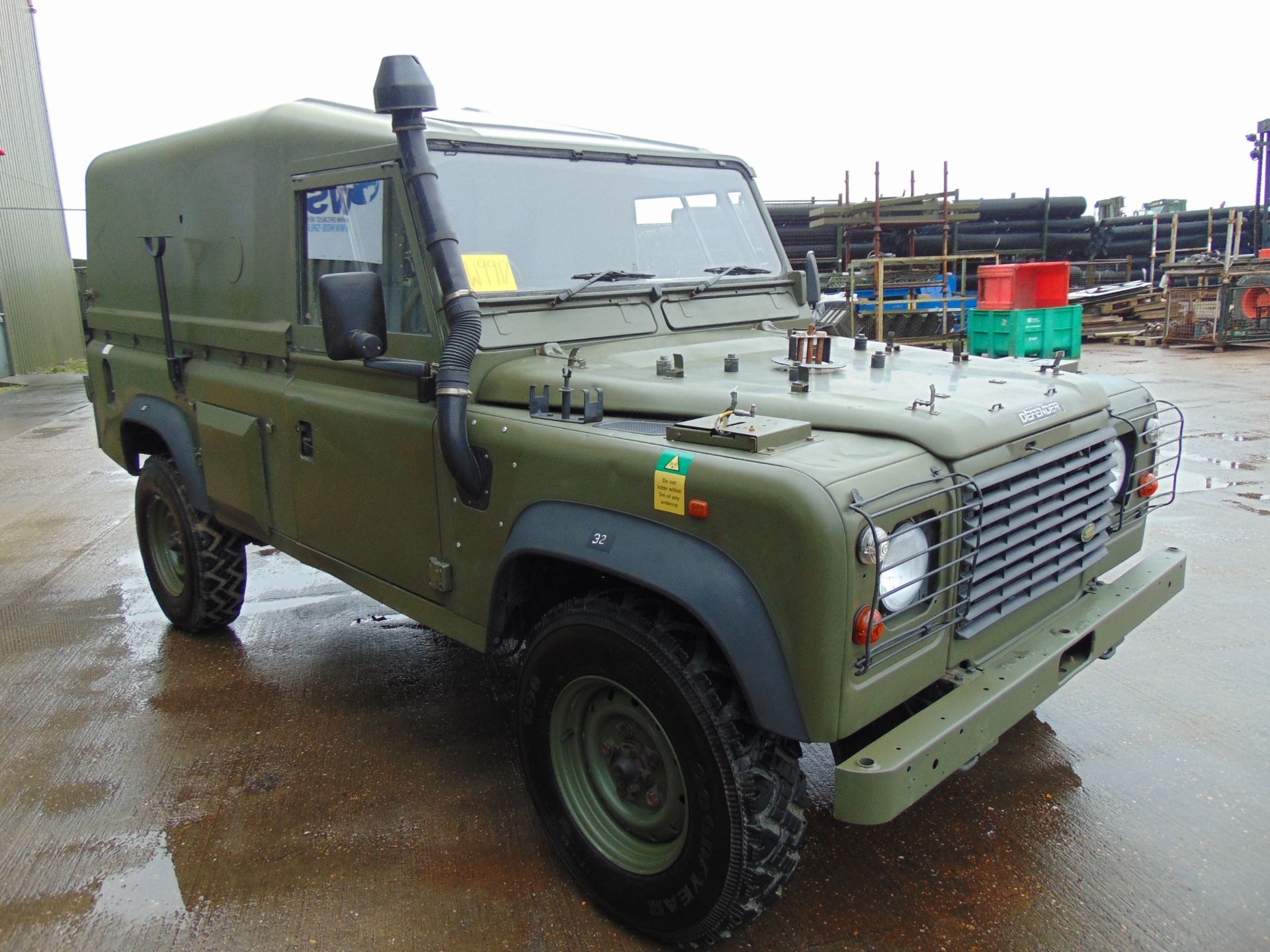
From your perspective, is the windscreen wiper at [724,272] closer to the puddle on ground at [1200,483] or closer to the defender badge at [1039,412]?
the defender badge at [1039,412]

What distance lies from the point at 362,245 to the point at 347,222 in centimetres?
14

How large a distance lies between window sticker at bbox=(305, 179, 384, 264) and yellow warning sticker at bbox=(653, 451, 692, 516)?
4.84 ft

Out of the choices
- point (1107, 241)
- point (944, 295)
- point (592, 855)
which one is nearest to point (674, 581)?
point (592, 855)

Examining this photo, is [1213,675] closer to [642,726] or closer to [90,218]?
[642,726]

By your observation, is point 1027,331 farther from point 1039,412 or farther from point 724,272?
point 1039,412

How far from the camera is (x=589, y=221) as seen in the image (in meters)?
3.50

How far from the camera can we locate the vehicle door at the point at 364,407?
124 inches

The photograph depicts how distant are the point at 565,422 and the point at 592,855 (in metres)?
1.21

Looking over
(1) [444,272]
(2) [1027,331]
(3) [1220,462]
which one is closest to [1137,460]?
(1) [444,272]

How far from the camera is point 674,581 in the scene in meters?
2.29

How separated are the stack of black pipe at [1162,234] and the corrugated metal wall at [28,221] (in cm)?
2131

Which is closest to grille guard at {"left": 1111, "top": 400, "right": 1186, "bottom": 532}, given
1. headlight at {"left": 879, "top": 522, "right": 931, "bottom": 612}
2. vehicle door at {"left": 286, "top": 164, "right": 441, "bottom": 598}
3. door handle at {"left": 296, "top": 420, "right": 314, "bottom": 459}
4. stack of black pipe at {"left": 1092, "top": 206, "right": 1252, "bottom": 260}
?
headlight at {"left": 879, "top": 522, "right": 931, "bottom": 612}

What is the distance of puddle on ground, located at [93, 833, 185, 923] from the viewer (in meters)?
2.82

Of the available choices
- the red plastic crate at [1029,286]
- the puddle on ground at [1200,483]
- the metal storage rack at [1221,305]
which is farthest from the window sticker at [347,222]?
the metal storage rack at [1221,305]
